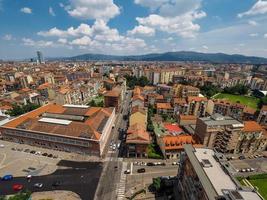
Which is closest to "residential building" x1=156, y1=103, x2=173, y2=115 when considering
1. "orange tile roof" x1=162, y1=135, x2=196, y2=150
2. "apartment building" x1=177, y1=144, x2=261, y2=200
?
"orange tile roof" x1=162, y1=135, x2=196, y2=150

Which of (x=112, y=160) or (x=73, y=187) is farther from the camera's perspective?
(x=112, y=160)

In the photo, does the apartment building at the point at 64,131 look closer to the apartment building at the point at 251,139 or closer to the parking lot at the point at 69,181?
the parking lot at the point at 69,181

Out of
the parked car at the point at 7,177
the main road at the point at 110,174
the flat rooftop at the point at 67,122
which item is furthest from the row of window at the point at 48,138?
the parked car at the point at 7,177

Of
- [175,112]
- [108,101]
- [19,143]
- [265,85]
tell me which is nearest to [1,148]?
[19,143]

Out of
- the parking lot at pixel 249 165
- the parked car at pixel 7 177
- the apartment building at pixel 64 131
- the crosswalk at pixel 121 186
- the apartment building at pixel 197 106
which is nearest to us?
the crosswalk at pixel 121 186

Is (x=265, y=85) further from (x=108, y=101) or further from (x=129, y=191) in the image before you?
(x=129, y=191)
